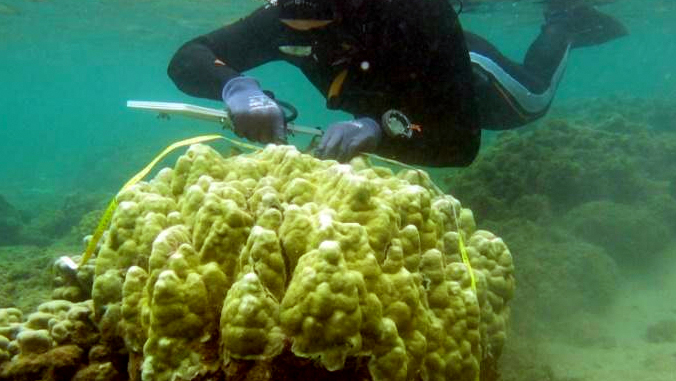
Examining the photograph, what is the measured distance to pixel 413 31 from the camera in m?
4.46

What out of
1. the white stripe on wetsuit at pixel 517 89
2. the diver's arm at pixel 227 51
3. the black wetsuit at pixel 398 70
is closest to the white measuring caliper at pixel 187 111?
the black wetsuit at pixel 398 70

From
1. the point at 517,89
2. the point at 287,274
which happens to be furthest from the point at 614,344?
the point at 287,274

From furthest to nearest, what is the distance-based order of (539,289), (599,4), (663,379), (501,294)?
(599,4)
(539,289)
(663,379)
(501,294)

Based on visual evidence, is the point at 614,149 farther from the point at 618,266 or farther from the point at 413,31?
the point at 413,31

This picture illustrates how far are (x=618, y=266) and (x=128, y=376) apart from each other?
9277 mm

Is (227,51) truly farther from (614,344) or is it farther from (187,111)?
(614,344)

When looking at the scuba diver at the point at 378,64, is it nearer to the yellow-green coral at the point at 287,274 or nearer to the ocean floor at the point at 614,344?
the yellow-green coral at the point at 287,274

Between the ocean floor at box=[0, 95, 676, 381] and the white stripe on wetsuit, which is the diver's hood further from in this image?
the ocean floor at box=[0, 95, 676, 381]

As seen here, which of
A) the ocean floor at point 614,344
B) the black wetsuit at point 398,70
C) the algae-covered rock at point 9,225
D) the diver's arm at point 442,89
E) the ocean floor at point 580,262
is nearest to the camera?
the black wetsuit at point 398,70

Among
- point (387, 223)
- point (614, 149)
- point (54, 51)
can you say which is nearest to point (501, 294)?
point (387, 223)

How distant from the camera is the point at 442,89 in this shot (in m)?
4.52

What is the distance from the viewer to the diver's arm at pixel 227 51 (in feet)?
15.0

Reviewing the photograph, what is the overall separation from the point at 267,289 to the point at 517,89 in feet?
21.0

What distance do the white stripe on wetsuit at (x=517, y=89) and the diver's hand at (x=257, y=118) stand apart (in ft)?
14.7
